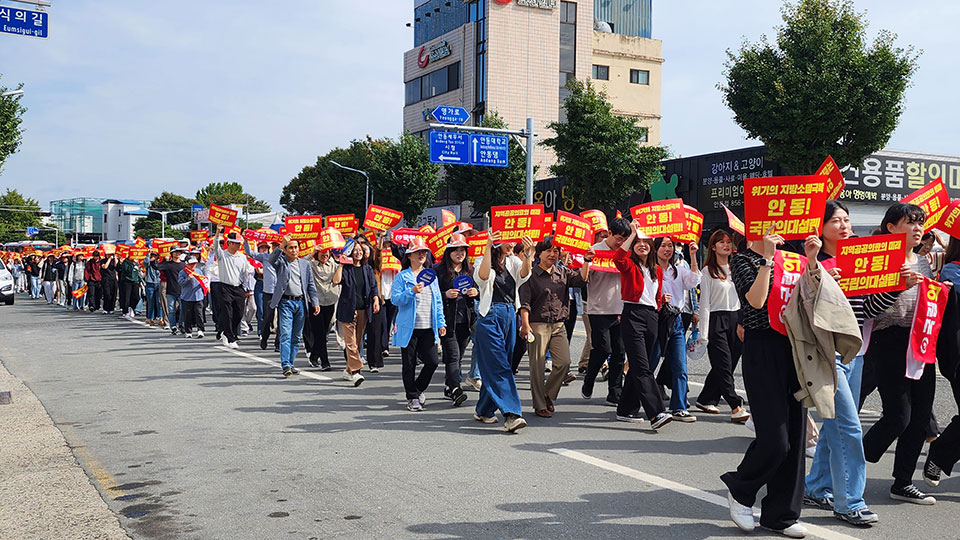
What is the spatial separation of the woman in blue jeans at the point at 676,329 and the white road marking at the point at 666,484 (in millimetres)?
1780

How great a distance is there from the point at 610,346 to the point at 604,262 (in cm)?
90

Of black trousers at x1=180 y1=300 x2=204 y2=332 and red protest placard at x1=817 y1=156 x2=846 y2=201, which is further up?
red protest placard at x1=817 y1=156 x2=846 y2=201

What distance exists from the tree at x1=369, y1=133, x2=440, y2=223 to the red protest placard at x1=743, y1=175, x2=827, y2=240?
149ft

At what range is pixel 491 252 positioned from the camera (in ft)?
28.0

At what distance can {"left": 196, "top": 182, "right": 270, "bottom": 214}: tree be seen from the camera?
104 metres

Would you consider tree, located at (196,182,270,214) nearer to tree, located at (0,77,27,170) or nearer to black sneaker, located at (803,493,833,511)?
tree, located at (0,77,27,170)

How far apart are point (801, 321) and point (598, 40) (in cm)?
5378

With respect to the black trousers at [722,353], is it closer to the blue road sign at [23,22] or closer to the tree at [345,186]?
the blue road sign at [23,22]

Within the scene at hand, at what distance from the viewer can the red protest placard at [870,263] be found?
518 centimetres

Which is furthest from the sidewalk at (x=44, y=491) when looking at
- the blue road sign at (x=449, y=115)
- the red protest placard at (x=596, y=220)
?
the blue road sign at (x=449, y=115)

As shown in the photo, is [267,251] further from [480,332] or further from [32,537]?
[32,537]

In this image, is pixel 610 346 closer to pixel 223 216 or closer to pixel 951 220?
pixel 951 220

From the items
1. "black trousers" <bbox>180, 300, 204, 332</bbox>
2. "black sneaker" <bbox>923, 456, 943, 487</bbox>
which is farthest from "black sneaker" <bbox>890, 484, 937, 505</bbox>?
"black trousers" <bbox>180, 300, 204, 332</bbox>

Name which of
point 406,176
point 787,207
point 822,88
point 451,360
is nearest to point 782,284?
point 787,207
